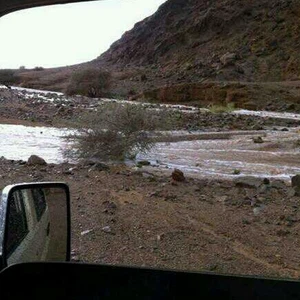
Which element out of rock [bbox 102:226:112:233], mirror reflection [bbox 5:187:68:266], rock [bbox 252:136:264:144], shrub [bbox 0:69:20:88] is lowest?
rock [bbox 252:136:264:144]

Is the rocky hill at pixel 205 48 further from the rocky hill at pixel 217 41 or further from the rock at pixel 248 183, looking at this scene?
the rock at pixel 248 183

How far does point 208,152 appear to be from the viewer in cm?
1535

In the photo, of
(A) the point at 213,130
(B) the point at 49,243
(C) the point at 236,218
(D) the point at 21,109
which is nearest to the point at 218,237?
(C) the point at 236,218

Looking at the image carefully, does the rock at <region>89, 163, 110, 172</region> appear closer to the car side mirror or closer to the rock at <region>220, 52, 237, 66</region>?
the car side mirror

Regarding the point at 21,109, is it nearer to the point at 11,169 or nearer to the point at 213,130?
the point at 213,130

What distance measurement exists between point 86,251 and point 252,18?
65037 millimetres

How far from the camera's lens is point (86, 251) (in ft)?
17.5

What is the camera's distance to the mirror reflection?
79.2 inches

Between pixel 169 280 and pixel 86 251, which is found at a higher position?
pixel 169 280

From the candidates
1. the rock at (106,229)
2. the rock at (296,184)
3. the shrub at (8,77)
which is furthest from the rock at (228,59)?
the rock at (106,229)

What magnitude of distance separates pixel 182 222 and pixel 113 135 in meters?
6.84

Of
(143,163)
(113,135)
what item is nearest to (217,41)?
(113,135)

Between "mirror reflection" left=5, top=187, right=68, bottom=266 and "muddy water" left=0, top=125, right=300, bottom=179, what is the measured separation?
9.11 meters

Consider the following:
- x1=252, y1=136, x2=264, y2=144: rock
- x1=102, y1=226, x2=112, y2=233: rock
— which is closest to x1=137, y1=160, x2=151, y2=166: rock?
x1=252, y1=136, x2=264, y2=144: rock
